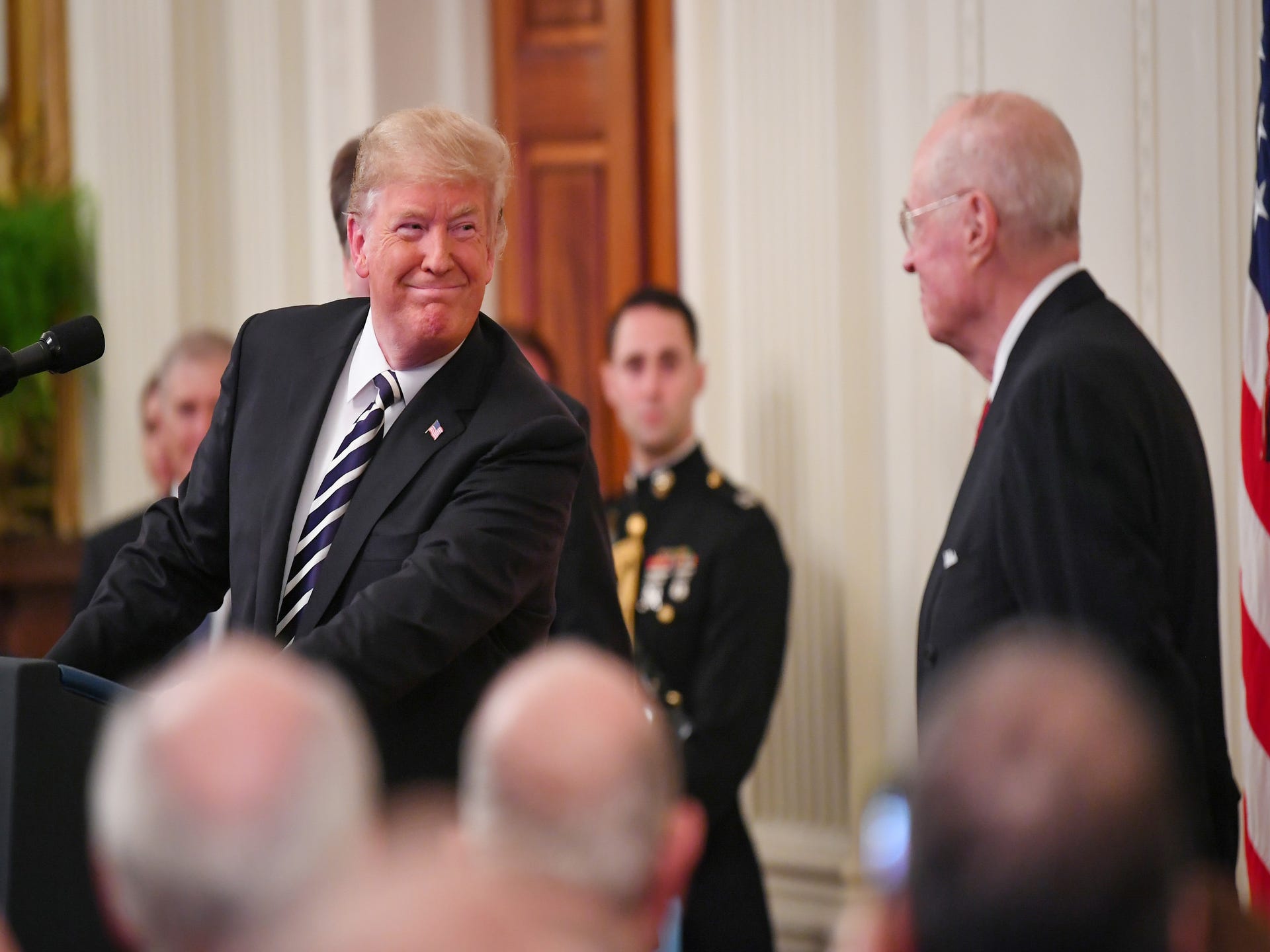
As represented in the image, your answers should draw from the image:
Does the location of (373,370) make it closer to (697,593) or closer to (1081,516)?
(1081,516)

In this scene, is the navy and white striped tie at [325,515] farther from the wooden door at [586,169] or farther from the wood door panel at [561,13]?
the wood door panel at [561,13]

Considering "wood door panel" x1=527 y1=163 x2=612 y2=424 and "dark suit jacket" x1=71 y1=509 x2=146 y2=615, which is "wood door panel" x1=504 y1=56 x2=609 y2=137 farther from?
"dark suit jacket" x1=71 y1=509 x2=146 y2=615

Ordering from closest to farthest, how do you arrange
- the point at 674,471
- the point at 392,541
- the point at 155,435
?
the point at 392,541 → the point at 674,471 → the point at 155,435

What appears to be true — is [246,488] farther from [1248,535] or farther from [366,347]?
[1248,535]

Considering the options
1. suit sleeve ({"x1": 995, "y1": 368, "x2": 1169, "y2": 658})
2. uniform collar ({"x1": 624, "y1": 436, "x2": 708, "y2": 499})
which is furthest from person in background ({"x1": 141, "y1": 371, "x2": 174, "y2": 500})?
suit sleeve ({"x1": 995, "y1": 368, "x2": 1169, "y2": 658})

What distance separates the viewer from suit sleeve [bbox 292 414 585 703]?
201 cm

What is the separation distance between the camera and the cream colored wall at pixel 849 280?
12.4 feet

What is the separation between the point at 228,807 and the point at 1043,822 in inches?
18.0

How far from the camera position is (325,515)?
2.21m

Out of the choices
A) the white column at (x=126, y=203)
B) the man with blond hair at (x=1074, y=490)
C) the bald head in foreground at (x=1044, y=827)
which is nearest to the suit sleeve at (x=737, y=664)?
the man with blond hair at (x=1074, y=490)

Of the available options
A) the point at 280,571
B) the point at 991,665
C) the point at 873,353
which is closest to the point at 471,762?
the point at 991,665

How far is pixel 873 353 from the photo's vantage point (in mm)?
4270

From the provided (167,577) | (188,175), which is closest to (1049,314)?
(167,577)

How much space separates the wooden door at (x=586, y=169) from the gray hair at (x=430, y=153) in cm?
285
